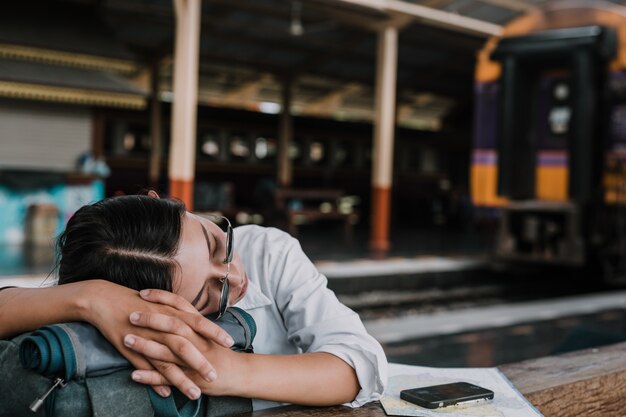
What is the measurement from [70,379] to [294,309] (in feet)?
1.83

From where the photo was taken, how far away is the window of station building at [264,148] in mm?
16578

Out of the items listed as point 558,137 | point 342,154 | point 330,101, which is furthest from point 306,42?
point 558,137

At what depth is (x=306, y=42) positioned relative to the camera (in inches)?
564

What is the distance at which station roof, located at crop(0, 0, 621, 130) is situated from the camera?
10.1 metres

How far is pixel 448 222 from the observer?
18.8 metres

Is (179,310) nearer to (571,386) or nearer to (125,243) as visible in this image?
(125,243)

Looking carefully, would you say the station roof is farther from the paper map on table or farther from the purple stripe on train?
the paper map on table

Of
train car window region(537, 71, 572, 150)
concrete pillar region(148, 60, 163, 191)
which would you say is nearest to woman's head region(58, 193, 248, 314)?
train car window region(537, 71, 572, 150)

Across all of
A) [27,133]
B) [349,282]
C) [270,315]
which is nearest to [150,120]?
[27,133]

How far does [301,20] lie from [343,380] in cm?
1199

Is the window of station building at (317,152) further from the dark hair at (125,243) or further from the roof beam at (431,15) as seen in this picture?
the dark hair at (125,243)

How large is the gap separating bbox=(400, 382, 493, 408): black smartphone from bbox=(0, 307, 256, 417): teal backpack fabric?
49 cm

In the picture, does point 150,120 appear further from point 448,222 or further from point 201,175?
point 448,222

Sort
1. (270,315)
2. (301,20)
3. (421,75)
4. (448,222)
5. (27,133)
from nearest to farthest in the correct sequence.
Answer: (270,315) → (27,133) → (301,20) → (421,75) → (448,222)
